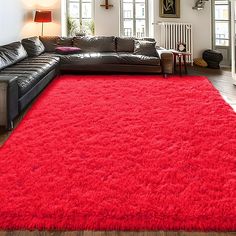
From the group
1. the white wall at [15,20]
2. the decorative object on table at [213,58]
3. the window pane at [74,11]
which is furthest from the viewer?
the window pane at [74,11]

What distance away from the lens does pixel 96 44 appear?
738cm

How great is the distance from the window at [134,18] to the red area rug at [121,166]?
492 centimetres

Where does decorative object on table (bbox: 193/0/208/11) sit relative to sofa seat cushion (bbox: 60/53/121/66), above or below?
above

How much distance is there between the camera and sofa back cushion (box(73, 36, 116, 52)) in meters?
7.36

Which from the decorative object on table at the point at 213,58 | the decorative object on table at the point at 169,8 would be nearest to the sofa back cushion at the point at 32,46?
the decorative object on table at the point at 169,8

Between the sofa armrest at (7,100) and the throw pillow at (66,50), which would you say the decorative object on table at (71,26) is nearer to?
the throw pillow at (66,50)

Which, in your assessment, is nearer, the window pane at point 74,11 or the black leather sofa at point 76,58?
the black leather sofa at point 76,58

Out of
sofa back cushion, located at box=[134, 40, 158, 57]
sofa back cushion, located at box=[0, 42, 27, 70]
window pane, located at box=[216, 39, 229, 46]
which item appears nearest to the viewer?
sofa back cushion, located at box=[0, 42, 27, 70]

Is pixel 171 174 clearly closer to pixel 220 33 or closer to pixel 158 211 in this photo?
pixel 158 211

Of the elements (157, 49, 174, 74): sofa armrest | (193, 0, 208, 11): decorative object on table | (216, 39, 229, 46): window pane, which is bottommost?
(157, 49, 174, 74): sofa armrest

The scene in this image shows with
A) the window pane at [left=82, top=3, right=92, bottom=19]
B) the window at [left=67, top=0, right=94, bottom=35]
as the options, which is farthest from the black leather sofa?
the window pane at [left=82, top=3, right=92, bottom=19]

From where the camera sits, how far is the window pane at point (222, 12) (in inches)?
342

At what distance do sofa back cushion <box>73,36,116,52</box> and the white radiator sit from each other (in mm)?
1889

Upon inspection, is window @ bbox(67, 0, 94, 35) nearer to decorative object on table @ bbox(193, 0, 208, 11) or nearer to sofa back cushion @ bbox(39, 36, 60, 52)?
sofa back cushion @ bbox(39, 36, 60, 52)
